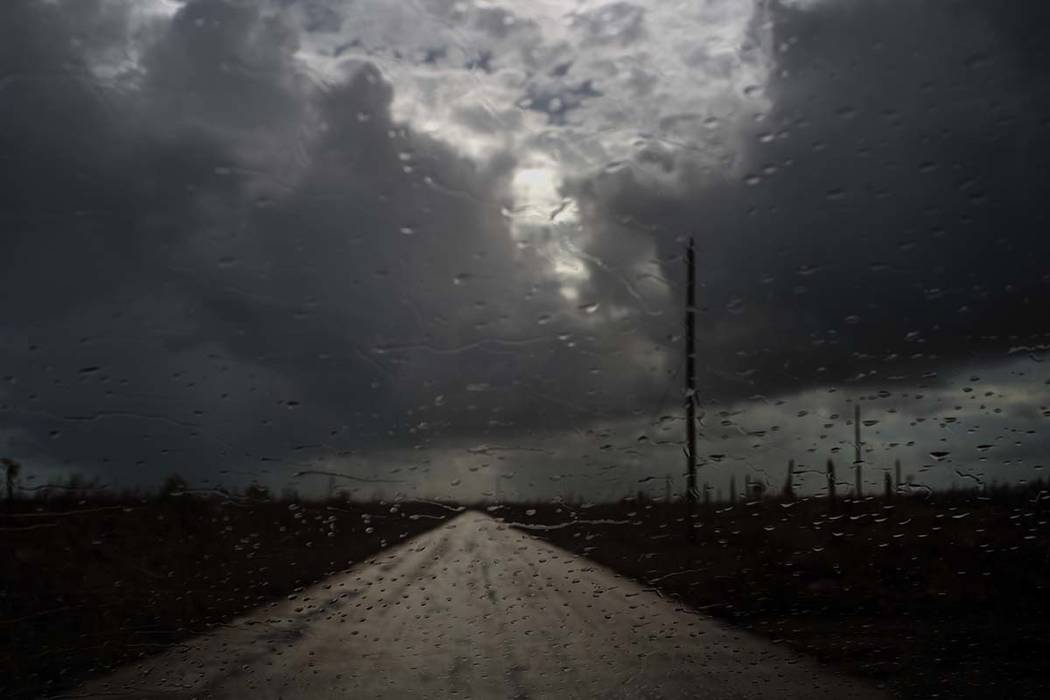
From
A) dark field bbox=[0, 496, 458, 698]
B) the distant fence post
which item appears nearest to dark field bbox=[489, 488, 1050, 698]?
the distant fence post

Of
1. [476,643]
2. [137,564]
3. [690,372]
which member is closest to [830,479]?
[690,372]

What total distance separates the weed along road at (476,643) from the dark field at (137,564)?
0.22m

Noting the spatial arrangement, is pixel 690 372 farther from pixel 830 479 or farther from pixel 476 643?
pixel 476 643

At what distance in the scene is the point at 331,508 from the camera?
20.7 ft

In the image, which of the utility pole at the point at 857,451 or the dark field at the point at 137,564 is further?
the utility pole at the point at 857,451

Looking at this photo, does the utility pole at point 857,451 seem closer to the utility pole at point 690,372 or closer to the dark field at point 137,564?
the utility pole at point 690,372

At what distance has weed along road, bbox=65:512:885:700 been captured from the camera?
21.5 feet

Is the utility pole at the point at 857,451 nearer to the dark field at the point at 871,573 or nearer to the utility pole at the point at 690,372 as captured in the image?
the dark field at the point at 871,573

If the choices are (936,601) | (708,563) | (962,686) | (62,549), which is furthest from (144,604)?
(936,601)

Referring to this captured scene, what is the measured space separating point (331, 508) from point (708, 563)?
10.0 feet

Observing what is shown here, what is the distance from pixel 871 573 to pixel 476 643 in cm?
305

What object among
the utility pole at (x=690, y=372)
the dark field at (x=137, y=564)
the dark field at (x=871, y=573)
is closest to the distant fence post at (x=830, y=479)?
the dark field at (x=871, y=573)

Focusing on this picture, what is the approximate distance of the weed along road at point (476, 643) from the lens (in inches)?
258

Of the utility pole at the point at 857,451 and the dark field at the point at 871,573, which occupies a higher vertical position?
the utility pole at the point at 857,451
